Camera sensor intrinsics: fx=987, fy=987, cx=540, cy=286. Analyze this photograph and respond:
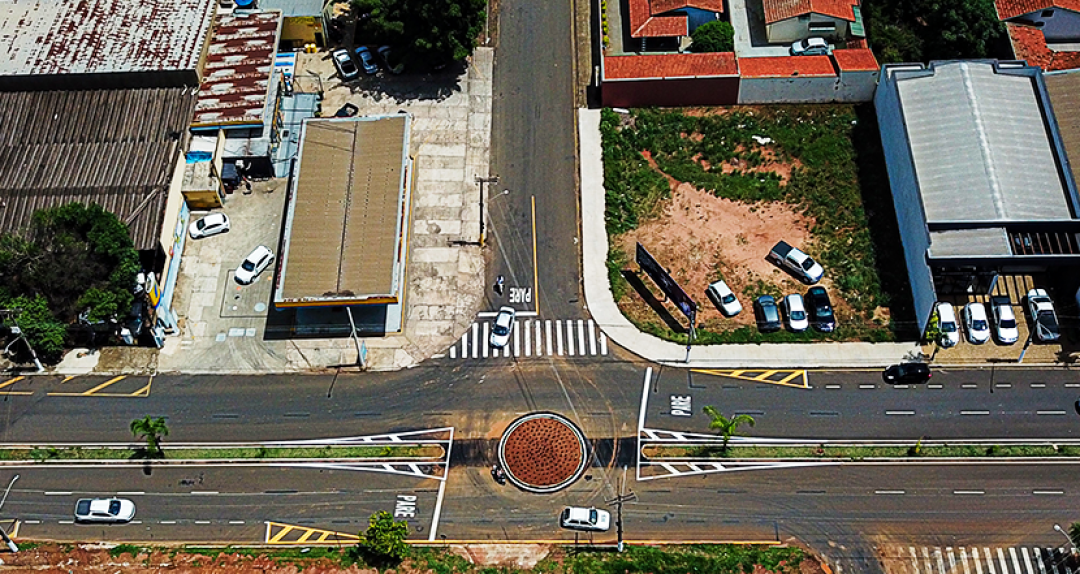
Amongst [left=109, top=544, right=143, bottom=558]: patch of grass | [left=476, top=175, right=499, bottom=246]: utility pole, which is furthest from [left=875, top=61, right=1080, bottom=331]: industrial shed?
[left=109, top=544, right=143, bottom=558]: patch of grass

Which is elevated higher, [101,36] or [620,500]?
[101,36]

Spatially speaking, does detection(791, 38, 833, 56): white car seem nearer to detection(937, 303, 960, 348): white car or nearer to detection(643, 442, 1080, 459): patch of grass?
detection(937, 303, 960, 348): white car

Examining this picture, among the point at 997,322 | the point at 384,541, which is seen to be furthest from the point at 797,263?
the point at 384,541

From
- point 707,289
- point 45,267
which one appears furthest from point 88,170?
point 707,289

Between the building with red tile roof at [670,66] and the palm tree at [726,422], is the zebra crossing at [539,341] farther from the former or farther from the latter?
the building with red tile roof at [670,66]

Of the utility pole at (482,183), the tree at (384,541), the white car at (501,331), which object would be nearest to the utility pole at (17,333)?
A: the tree at (384,541)

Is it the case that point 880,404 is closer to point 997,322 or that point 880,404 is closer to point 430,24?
point 997,322

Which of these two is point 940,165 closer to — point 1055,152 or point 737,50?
point 1055,152
